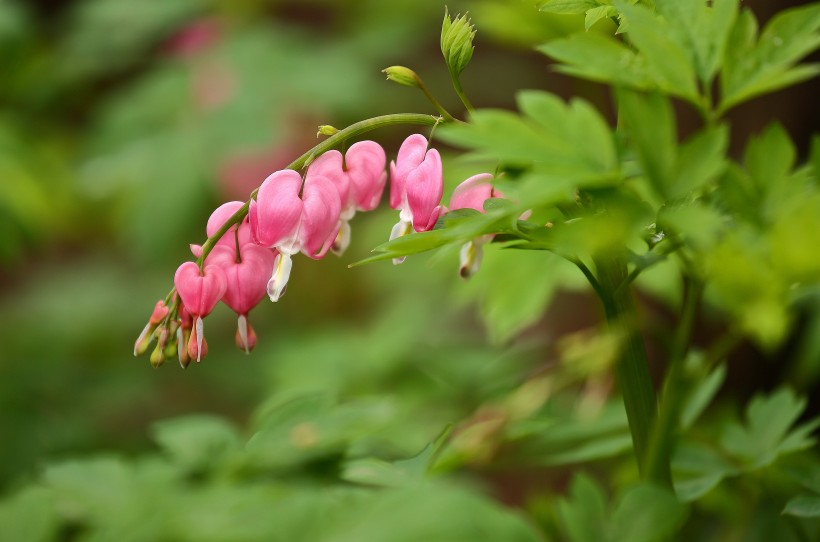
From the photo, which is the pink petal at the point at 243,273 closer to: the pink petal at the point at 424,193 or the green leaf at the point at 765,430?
the pink petal at the point at 424,193

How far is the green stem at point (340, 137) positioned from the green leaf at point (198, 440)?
379mm

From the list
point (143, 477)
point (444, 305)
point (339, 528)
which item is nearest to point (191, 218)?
point (444, 305)

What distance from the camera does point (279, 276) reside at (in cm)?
83

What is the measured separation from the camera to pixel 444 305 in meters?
2.88

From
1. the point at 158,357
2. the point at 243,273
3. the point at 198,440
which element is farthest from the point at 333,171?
the point at 198,440

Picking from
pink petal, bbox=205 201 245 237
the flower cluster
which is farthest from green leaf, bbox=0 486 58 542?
pink petal, bbox=205 201 245 237

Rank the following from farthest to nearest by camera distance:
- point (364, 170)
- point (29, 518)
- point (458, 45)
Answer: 1. point (29, 518)
2. point (364, 170)
3. point (458, 45)

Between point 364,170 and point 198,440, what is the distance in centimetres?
47

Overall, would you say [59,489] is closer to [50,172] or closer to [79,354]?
[79,354]

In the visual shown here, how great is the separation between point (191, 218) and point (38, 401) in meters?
0.56

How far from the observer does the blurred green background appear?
1.73 meters

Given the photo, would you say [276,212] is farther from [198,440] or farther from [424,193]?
[198,440]

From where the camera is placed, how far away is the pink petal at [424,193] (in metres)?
0.81

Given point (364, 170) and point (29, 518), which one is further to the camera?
point (29, 518)
